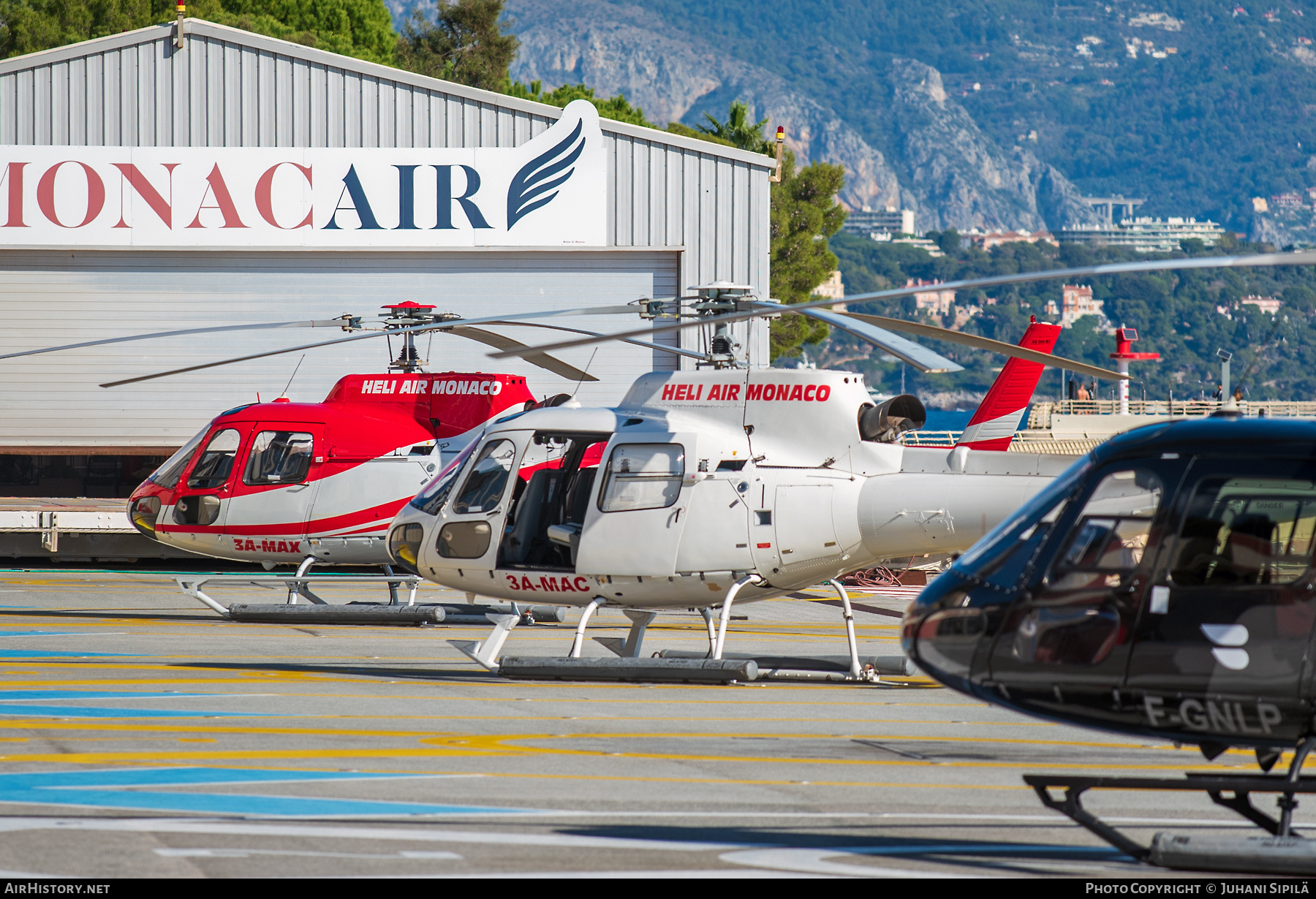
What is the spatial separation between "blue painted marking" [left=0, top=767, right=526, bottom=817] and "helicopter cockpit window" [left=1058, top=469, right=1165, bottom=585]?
10.3ft

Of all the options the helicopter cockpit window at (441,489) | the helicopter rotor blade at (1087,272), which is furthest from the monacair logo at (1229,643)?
the helicopter cockpit window at (441,489)

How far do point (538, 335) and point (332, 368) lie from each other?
368 cm

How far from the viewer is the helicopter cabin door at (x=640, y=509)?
37.2 feet

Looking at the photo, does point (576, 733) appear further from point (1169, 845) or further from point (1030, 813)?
point (1169, 845)

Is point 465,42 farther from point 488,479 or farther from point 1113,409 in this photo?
point 488,479

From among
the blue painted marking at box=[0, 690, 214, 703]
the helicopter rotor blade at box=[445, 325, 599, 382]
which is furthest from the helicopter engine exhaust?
the blue painted marking at box=[0, 690, 214, 703]

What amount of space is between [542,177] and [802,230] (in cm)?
3710

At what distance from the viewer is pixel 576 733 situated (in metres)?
9.39

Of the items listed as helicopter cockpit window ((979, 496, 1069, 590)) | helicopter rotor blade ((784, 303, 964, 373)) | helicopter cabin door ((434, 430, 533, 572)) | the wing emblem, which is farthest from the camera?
the wing emblem

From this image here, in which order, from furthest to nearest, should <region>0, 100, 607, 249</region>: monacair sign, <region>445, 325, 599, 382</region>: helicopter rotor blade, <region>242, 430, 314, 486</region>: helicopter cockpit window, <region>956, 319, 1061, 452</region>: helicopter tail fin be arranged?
<region>0, 100, 607, 249</region>: monacair sign < <region>242, 430, 314, 486</region>: helicopter cockpit window < <region>956, 319, 1061, 452</region>: helicopter tail fin < <region>445, 325, 599, 382</region>: helicopter rotor blade

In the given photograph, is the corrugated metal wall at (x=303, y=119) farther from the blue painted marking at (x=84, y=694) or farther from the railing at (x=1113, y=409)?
the railing at (x=1113, y=409)

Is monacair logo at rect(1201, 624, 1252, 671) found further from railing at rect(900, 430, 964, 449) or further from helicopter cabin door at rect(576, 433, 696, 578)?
railing at rect(900, 430, 964, 449)

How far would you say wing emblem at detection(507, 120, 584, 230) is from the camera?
81.0ft

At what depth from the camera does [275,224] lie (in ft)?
80.7
